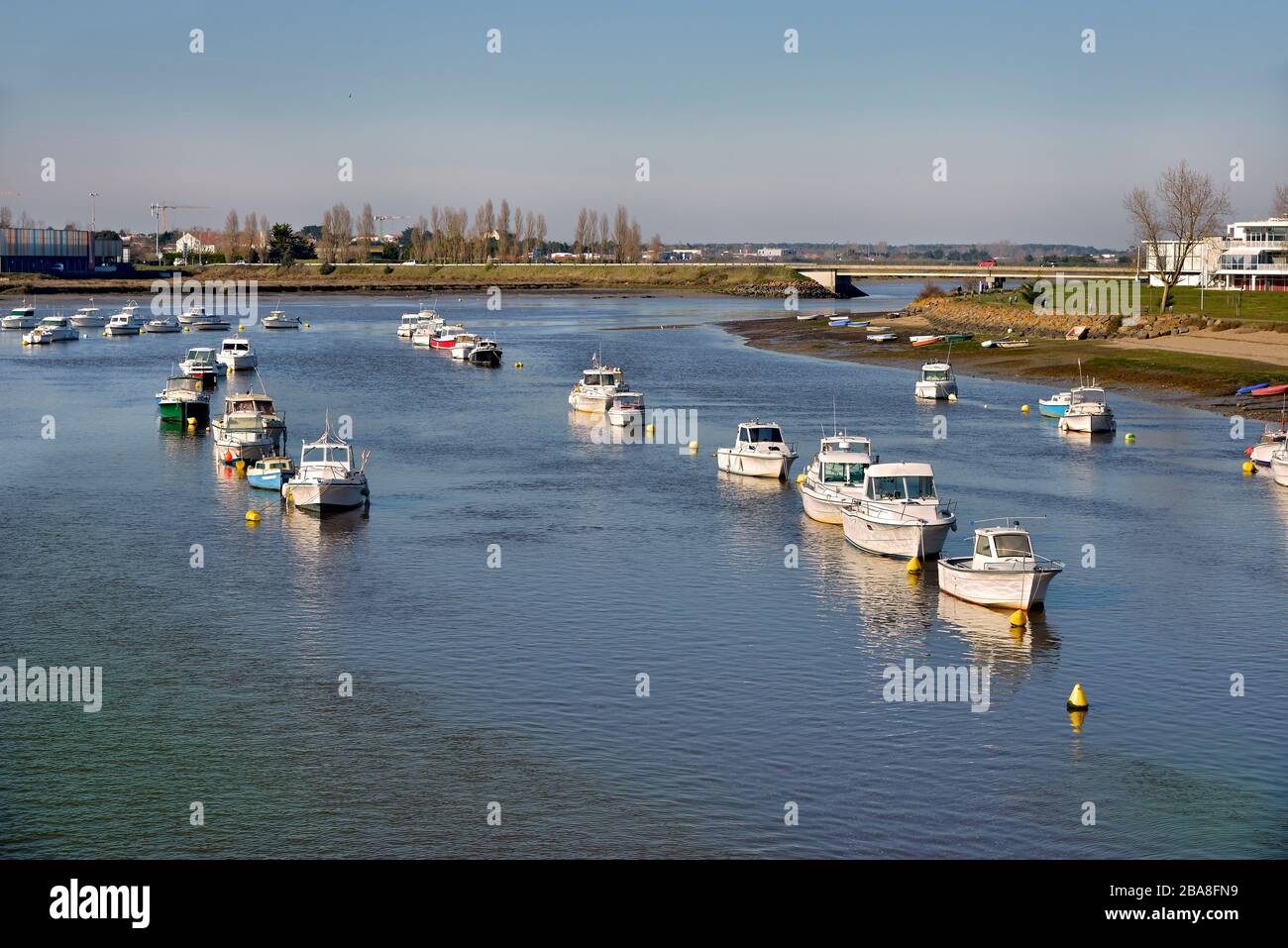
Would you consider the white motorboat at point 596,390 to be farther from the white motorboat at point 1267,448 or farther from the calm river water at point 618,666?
the white motorboat at point 1267,448

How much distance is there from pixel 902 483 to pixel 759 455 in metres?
17.8

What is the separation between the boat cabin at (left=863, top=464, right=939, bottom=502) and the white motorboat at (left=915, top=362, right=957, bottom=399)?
5491 cm

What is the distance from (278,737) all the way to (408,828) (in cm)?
689

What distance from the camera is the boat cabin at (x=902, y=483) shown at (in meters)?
57.2

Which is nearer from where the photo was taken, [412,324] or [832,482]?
[832,482]

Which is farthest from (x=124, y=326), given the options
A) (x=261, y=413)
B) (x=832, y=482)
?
(x=832, y=482)

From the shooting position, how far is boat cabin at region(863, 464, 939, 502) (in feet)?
188

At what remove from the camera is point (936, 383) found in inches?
4390

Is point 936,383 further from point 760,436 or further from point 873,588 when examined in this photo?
point 873,588

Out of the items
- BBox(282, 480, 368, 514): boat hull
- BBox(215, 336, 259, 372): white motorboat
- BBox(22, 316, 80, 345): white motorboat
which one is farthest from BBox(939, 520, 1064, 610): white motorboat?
BBox(22, 316, 80, 345): white motorboat

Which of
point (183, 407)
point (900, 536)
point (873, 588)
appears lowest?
point (873, 588)

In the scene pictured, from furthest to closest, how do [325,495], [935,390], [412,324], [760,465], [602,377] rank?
[412,324] < [935,390] < [602,377] < [760,465] < [325,495]

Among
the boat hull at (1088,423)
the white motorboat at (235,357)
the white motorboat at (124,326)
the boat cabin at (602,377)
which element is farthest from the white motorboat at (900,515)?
the white motorboat at (124,326)
